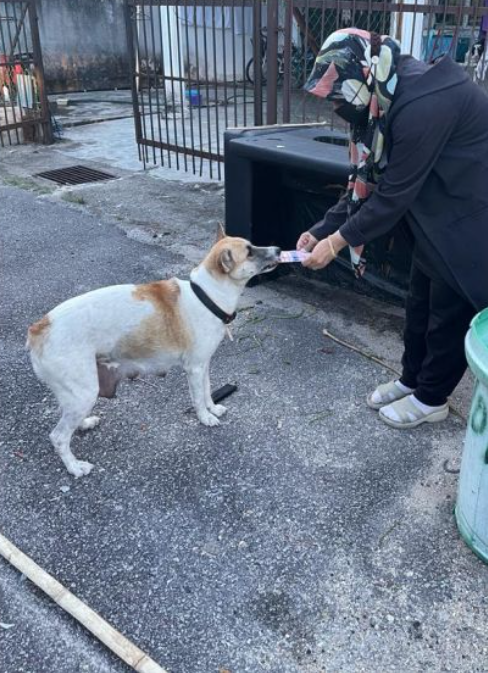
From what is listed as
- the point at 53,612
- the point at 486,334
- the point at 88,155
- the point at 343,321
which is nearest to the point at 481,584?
Result: the point at 486,334

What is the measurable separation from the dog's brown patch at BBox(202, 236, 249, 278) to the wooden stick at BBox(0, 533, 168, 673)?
1.54m

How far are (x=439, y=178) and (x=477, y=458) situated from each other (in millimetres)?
1195

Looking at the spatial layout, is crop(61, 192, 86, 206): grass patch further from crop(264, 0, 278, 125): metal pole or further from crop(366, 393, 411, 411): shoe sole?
crop(366, 393, 411, 411): shoe sole

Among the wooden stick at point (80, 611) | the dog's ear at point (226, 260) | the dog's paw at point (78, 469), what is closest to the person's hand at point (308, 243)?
the dog's ear at point (226, 260)

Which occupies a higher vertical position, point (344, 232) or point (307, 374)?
point (344, 232)

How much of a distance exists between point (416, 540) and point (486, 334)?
38.2 inches

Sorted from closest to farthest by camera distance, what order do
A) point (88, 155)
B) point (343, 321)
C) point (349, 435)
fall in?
point (349, 435) < point (343, 321) < point (88, 155)

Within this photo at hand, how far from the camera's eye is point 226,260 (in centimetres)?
299

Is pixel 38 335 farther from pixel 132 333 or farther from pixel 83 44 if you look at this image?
pixel 83 44

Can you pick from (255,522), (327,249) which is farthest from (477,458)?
(327,249)

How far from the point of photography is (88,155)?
9492 millimetres

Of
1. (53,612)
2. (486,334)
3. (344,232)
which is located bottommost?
(53,612)

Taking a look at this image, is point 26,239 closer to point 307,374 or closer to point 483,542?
point 307,374

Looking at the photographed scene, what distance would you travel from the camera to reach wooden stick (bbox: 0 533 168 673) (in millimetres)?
2094
